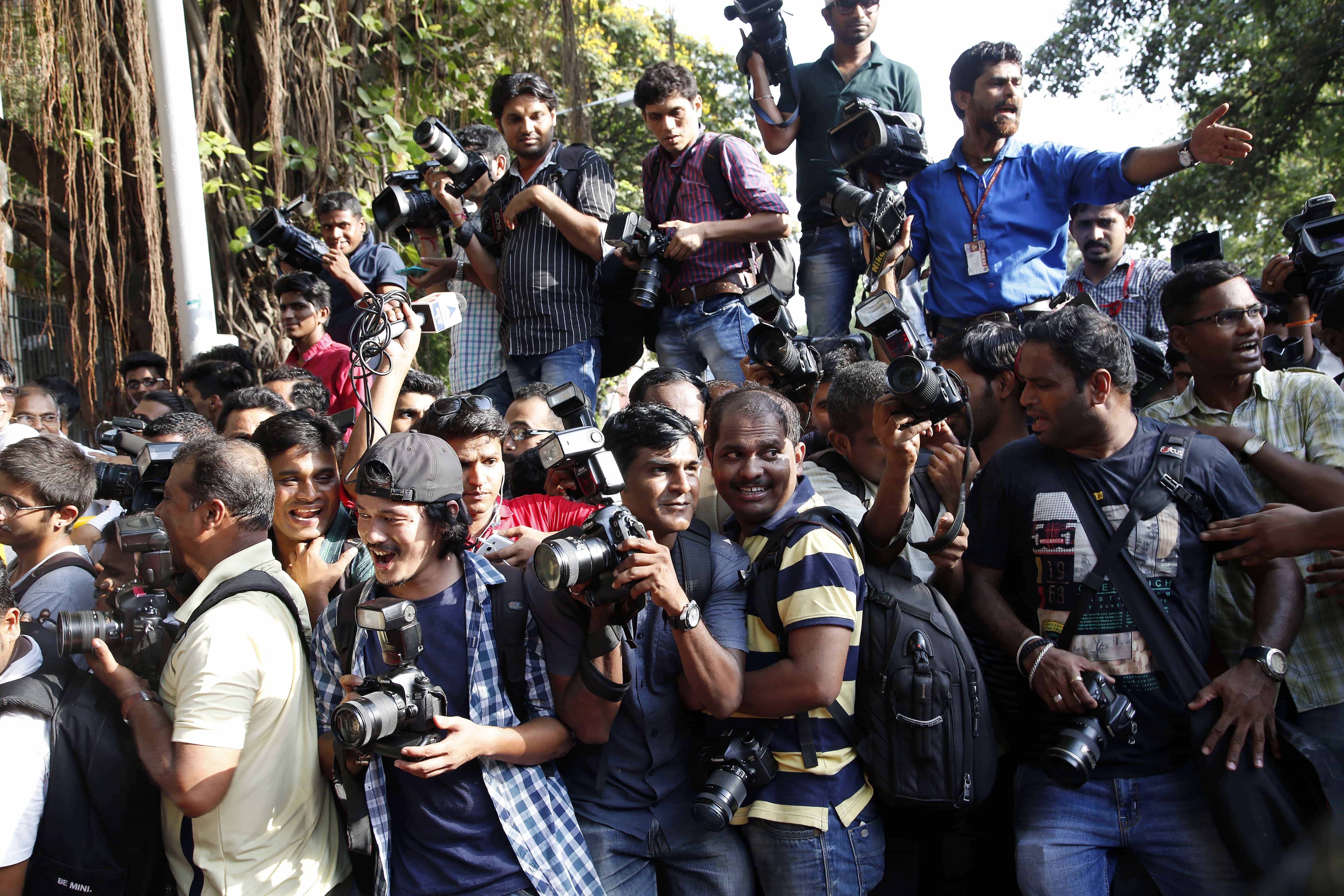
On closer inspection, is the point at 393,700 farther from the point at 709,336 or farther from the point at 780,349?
the point at 709,336

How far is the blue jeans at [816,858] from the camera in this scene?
245cm

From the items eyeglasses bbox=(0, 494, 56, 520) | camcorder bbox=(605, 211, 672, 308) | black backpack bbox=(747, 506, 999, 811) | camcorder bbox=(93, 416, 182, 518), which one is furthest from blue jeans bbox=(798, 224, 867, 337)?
eyeglasses bbox=(0, 494, 56, 520)

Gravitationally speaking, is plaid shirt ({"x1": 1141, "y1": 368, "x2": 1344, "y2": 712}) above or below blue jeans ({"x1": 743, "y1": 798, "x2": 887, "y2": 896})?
above

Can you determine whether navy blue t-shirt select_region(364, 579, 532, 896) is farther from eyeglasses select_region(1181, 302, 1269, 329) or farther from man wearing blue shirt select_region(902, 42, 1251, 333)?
man wearing blue shirt select_region(902, 42, 1251, 333)

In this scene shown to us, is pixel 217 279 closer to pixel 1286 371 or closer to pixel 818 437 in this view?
pixel 818 437

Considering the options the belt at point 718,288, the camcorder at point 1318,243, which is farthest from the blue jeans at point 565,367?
the camcorder at point 1318,243

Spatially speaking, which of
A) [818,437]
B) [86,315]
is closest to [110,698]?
[818,437]

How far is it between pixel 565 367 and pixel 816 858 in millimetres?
2738

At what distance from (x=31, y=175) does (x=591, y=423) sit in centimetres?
561

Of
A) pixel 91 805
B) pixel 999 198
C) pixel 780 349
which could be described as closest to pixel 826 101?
pixel 999 198

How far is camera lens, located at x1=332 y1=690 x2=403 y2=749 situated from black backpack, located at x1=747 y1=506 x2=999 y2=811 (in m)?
0.97

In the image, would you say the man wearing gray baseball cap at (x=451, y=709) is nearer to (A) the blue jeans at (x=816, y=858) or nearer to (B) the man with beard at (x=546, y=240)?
A: (A) the blue jeans at (x=816, y=858)

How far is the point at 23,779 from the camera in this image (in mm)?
2406

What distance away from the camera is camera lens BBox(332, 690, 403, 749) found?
6.77 feet
